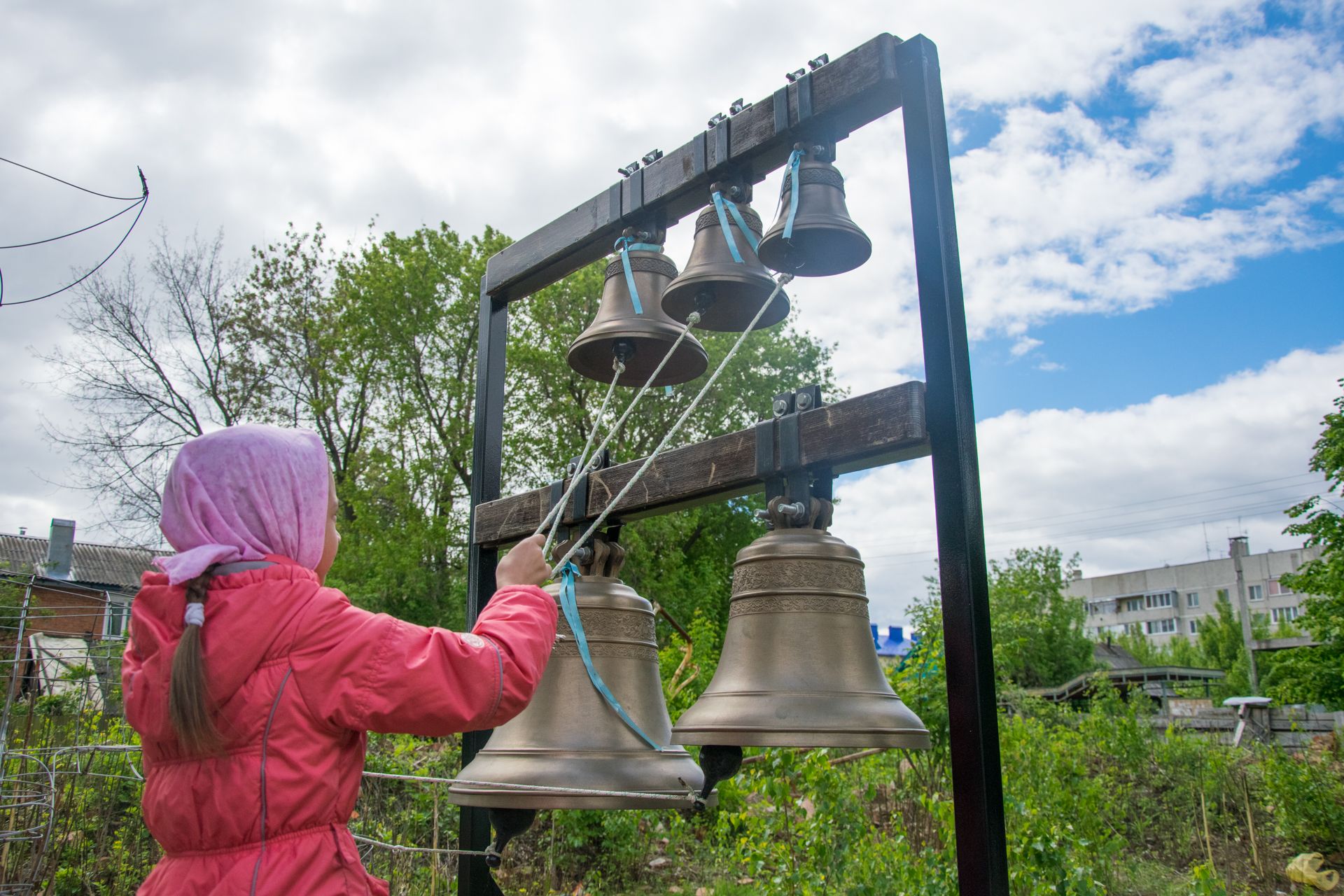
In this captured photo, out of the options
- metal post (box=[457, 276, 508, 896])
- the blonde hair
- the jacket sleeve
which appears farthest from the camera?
metal post (box=[457, 276, 508, 896])

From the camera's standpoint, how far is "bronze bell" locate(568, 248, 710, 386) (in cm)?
292

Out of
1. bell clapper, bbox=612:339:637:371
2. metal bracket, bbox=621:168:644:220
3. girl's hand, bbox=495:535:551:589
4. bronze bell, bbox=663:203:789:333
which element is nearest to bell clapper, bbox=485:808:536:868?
girl's hand, bbox=495:535:551:589

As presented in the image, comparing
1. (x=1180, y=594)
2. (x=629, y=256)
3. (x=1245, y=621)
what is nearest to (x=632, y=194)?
(x=629, y=256)

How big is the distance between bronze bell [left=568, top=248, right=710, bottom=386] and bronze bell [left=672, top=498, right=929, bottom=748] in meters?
0.84

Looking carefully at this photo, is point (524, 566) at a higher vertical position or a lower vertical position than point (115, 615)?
lower

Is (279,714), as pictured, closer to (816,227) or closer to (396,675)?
(396,675)

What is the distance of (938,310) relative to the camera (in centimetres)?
207

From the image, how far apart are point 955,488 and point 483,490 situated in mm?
2050

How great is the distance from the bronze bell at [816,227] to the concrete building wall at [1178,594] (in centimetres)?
5488

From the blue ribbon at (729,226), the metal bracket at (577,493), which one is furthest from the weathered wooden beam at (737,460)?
the blue ribbon at (729,226)

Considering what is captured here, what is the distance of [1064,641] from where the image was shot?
33.3 meters

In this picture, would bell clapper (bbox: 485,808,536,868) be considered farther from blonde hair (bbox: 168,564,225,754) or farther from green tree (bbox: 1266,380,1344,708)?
green tree (bbox: 1266,380,1344,708)

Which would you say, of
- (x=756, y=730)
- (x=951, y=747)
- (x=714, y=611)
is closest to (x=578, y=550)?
(x=756, y=730)

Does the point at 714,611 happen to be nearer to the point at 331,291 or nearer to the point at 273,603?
the point at 331,291
